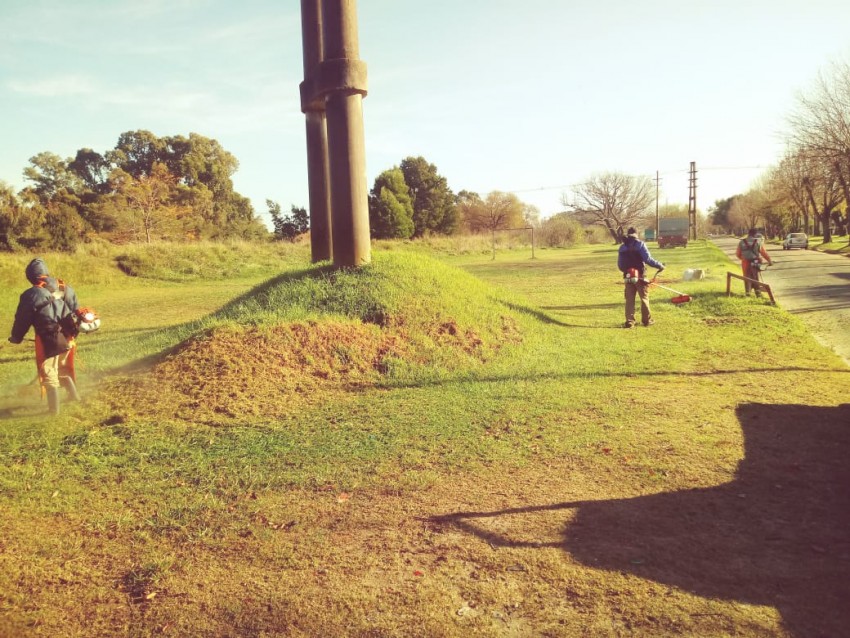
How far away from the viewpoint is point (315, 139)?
38.4 ft

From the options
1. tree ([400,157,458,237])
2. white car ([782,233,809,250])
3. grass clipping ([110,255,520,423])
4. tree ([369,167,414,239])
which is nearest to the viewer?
grass clipping ([110,255,520,423])

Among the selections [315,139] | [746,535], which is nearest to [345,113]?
[315,139]

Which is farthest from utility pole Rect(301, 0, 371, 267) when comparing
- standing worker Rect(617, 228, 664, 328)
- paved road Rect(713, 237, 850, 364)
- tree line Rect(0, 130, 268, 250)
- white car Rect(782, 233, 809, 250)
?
white car Rect(782, 233, 809, 250)

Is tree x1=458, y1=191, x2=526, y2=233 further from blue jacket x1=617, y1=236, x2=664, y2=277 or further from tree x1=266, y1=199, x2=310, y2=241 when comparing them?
blue jacket x1=617, y1=236, x2=664, y2=277

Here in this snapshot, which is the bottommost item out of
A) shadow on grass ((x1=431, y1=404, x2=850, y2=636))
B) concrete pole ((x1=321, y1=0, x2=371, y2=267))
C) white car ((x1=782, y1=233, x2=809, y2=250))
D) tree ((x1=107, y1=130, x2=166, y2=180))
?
shadow on grass ((x1=431, y1=404, x2=850, y2=636))

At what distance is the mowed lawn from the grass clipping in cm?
27

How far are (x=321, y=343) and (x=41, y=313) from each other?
3174 mm

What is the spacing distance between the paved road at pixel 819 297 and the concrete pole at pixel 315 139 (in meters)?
A: 9.09

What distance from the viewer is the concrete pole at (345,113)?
9352 mm

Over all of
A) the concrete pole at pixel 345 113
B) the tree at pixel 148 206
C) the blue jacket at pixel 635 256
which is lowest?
the blue jacket at pixel 635 256

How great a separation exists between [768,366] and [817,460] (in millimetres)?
3677

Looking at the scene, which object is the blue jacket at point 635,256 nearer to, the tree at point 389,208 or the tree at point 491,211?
the tree at point 389,208

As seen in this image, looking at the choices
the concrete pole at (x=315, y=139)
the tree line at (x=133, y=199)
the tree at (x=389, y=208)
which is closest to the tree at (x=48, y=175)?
the tree line at (x=133, y=199)

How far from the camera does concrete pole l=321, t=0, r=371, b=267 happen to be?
9352mm
